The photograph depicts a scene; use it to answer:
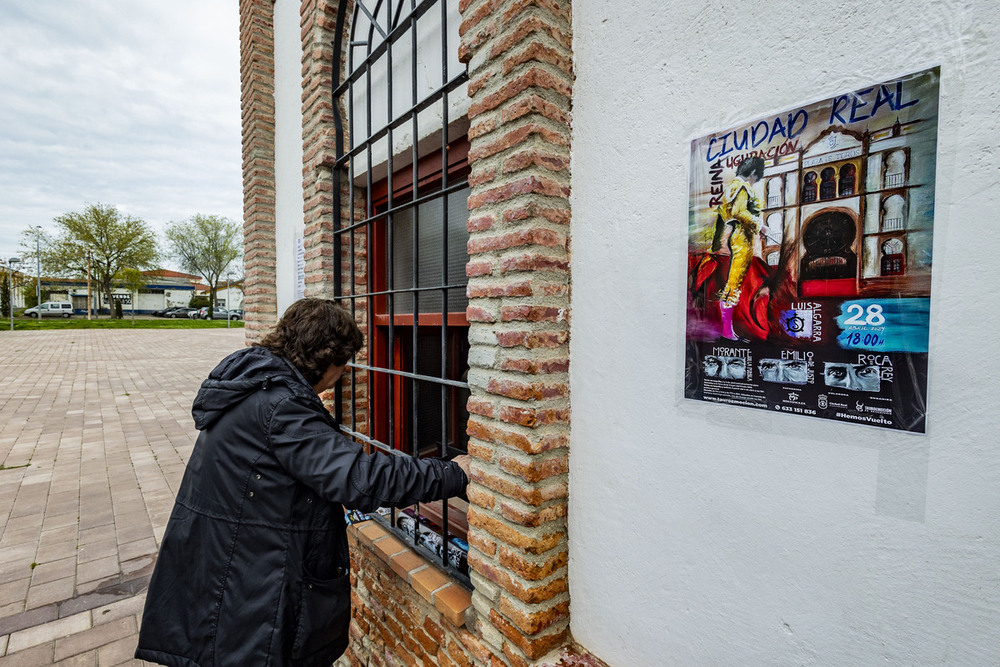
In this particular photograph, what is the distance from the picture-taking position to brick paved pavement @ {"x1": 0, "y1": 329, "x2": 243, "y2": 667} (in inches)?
114

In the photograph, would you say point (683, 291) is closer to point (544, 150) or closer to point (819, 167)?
point (819, 167)

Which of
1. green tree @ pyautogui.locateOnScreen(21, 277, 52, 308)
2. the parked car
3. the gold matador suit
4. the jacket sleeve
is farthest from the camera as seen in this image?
→ green tree @ pyautogui.locateOnScreen(21, 277, 52, 308)

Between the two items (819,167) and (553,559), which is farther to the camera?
(553,559)

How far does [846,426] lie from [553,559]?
106cm

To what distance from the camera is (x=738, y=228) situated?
4.17 ft

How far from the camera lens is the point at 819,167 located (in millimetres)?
1130

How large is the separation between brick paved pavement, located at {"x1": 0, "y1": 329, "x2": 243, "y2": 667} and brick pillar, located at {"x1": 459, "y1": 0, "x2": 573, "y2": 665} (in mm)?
2616

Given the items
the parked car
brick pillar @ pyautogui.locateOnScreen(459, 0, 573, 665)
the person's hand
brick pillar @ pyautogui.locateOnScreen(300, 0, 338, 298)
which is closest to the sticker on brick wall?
brick pillar @ pyautogui.locateOnScreen(459, 0, 573, 665)

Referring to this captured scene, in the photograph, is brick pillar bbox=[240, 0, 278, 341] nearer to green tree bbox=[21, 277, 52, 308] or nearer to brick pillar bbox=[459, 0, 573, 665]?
brick pillar bbox=[459, 0, 573, 665]

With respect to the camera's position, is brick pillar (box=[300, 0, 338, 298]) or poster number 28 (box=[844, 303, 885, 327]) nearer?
poster number 28 (box=[844, 303, 885, 327])

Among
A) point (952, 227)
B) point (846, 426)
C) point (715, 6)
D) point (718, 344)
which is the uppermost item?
point (715, 6)

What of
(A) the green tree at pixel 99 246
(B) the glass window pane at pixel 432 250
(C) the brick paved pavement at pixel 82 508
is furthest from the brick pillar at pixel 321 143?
(A) the green tree at pixel 99 246

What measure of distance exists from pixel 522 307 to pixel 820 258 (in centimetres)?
86

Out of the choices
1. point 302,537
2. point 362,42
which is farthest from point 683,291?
point 362,42
